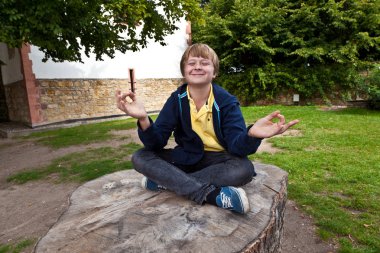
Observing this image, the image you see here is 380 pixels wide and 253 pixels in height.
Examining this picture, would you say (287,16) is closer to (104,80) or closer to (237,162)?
(104,80)

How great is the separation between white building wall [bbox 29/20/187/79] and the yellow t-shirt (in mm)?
8807

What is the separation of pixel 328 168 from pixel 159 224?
357 centimetres

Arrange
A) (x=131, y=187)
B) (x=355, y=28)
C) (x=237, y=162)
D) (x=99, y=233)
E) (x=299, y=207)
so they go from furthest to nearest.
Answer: (x=355, y=28) → (x=299, y=207) → (x=131, y=187) → (x=237, y=162) → (x=99, y=233)

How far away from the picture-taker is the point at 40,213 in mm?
3400

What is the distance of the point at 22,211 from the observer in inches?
138

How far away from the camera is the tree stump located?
1357mm

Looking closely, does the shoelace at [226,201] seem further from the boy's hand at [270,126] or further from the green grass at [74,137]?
the green grass at [74,137]

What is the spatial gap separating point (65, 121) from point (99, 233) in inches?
384

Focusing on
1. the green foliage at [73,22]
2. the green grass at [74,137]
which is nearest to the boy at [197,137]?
the green foliage at [73,22]

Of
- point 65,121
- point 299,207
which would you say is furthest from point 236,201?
point 65,121

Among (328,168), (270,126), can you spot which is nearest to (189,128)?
(270,126)

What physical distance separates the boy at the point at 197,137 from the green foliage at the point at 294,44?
10.2m

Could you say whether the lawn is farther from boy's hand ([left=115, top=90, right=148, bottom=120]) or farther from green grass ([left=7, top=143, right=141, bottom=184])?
boy's hand ([left=115, top=90, right=148, bottom=120])

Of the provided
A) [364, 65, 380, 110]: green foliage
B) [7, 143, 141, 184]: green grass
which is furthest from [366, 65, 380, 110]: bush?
[7, 143, 141, 184]: green grass
